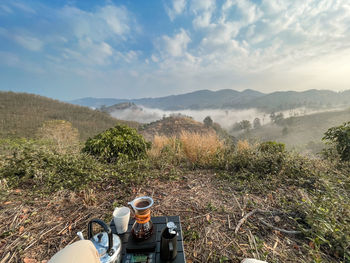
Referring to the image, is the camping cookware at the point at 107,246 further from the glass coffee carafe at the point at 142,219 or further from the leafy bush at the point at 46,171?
the leafy bush at the point at 46,171

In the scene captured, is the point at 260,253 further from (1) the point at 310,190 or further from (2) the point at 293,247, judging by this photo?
(1) the point at 310,190

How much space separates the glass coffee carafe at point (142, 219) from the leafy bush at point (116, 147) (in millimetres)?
2273

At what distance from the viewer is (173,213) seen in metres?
1.86

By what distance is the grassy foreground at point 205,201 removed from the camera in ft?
4.56

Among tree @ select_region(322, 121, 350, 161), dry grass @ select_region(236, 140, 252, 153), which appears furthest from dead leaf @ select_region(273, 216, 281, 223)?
tree @ select_region(322, 121, 350, 161)

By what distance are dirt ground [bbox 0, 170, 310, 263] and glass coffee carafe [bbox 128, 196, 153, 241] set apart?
0.52 m

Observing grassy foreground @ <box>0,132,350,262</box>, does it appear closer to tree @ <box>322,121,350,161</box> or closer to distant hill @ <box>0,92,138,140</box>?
tree @ <box>322,121,350,161</box>

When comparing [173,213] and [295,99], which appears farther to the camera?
[295,99]

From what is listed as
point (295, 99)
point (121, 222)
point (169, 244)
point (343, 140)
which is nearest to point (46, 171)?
point (121, 222)

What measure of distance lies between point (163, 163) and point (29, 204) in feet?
6.62

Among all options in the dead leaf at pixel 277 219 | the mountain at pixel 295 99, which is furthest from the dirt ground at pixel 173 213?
the mountain at pixel 295 99

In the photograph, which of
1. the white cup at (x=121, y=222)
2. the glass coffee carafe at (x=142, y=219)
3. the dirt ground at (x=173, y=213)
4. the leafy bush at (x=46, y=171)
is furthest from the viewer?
the leafy bush at (x=46, y=171)

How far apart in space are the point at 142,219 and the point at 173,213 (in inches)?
35.0

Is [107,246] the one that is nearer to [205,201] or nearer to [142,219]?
[142,219]
